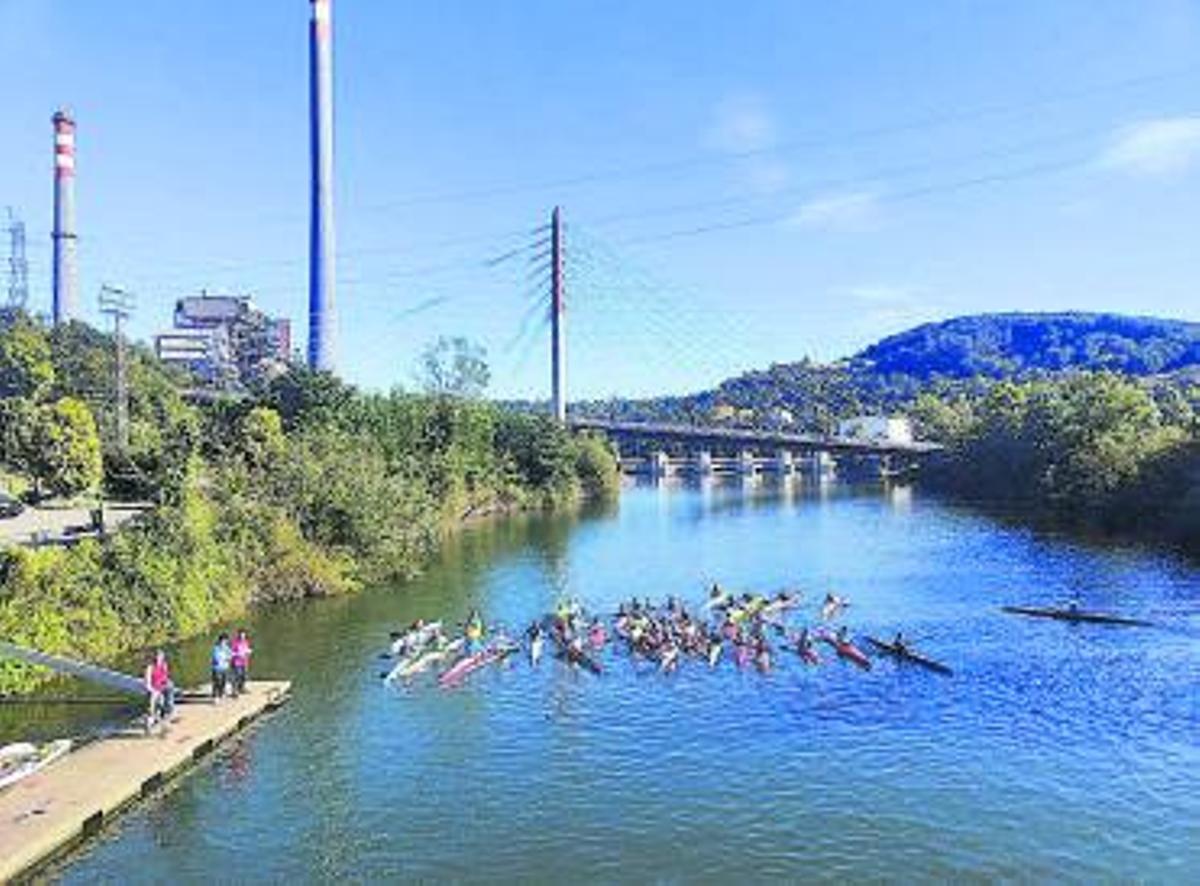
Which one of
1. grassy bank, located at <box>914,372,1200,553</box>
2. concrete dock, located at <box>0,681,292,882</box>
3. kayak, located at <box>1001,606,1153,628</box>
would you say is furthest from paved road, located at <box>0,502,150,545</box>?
grassy bank, located at <box>914,372,1200,553</box>

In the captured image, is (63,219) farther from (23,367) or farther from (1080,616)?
(1080,616)

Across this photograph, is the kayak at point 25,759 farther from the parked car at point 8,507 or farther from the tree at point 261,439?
the tree at point 261,439

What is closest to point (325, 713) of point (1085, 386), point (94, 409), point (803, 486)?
point (94, 409)

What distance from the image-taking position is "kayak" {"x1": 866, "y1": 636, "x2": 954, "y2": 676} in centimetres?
3762

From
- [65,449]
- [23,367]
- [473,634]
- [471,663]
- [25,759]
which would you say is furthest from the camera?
[23,367]

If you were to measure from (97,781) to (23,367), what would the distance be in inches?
3247

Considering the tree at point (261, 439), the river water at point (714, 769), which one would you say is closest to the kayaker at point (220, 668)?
the river water at point (714, 769)

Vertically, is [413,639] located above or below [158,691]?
below

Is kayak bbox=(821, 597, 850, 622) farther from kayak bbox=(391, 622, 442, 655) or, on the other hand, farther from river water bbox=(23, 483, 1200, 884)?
kayak bbox=(391, 622, 442, 655)

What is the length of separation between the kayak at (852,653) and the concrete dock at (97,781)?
16.6m

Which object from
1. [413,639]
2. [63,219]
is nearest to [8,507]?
[413,639]

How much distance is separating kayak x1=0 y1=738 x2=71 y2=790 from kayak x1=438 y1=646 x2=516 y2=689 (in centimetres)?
1150

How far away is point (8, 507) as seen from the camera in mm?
53531

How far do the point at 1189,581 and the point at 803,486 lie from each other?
350ft
